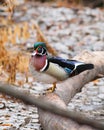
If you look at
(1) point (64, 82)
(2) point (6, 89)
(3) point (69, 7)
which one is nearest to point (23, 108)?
(1) point (64, 82)

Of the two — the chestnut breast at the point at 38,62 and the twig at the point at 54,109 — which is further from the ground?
the twig at the point at 54,109

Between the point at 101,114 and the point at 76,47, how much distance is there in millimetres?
4820

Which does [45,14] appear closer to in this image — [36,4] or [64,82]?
[36,4]

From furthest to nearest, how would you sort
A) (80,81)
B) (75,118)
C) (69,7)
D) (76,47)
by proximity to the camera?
(69,7)
(76,47)
(80,81)
(75,118)

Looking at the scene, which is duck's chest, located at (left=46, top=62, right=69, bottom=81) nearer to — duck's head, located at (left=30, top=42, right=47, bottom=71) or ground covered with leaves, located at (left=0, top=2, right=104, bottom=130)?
duck's head, located at (left=30, top=42, right=47, bottom=71)

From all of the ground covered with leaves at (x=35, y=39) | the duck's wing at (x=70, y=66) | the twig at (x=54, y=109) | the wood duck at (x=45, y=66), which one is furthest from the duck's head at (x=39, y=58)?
the twig at (x=54, y=109)

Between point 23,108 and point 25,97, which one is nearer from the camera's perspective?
point 25,97

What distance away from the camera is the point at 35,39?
33.1 ft

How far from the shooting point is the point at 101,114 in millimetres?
5012

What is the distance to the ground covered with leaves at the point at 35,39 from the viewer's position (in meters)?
5.13

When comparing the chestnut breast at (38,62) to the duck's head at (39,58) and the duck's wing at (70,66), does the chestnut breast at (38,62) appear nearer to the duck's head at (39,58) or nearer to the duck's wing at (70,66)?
the duck's head at (39,58)

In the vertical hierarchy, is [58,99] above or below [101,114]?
above

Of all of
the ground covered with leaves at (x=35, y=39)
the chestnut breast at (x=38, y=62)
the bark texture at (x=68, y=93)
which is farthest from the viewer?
the ground covered with leaves at (x=35, y=39)

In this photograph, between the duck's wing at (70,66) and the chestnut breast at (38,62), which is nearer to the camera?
the chestnut breast at (38,62)
